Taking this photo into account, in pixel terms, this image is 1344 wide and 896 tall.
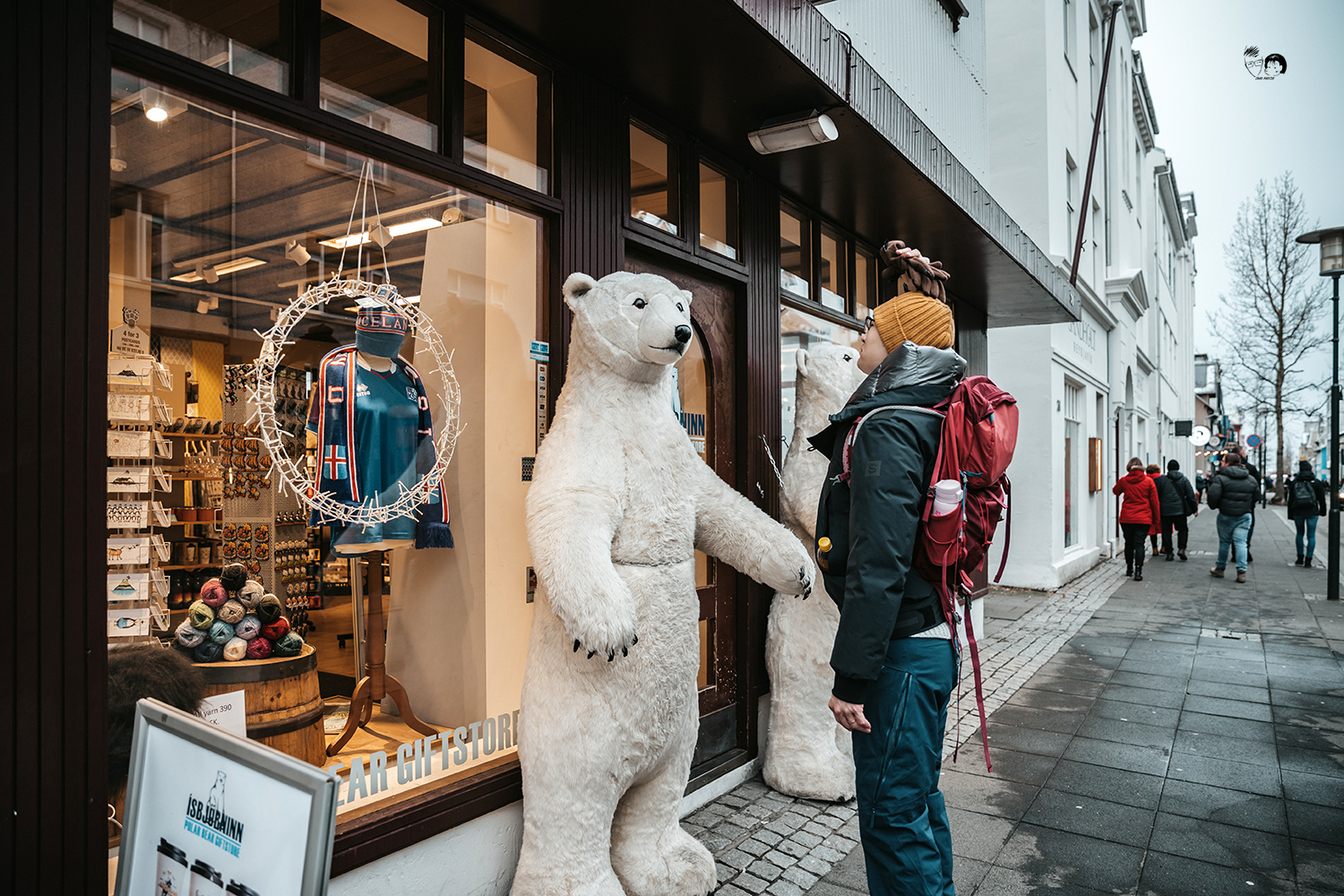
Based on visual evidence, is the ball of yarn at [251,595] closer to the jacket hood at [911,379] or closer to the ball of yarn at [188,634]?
the ball of yarn at [188,634]

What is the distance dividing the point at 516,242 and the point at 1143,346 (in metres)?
24.0

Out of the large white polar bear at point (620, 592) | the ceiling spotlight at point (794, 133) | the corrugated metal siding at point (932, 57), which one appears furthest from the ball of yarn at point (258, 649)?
the corrugated metal siding at point (932, 57)

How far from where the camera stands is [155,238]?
2.61 m

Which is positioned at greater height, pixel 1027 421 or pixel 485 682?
pixel 1027 421

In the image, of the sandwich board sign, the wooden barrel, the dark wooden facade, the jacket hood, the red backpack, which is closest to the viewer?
the sandwich board sign

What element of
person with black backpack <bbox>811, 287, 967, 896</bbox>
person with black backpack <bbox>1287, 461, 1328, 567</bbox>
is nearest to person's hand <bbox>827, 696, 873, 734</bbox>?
person with black backpack <bbox>811, 287, 967, 896</bbox>

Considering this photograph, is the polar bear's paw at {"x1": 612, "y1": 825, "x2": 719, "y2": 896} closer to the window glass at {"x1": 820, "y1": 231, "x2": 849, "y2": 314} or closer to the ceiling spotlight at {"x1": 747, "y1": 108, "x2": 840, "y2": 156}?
the ceiling spotlight at {"x1": 747, "y1": 108, "x2": 840, "y2": 156}

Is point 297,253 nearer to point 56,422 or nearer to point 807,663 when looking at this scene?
point 56,422

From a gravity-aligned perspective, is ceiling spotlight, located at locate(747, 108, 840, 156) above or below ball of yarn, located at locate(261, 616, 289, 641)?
above

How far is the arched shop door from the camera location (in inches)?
169

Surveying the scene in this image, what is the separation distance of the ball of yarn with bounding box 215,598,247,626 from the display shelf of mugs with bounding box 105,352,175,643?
0.69 ft

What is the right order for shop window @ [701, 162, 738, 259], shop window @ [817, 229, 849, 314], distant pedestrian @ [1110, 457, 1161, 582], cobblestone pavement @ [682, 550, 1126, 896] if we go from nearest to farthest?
cobblestone pavement @ [682, 550, 1126, 896]
shop window @ [701, 162, 738, 259]
shop window @ [817, 229, 849, 314]
distant pedestrian @ [1110, 457, 1161, 582]

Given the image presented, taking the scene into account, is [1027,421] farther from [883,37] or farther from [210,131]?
[210,131]

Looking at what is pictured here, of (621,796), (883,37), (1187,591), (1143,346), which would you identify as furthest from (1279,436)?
(621,796)
